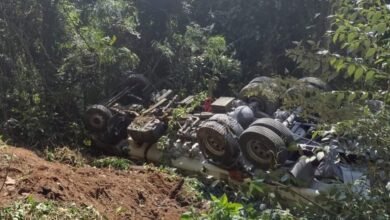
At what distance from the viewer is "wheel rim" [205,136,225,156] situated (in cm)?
534

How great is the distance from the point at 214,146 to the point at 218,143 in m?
0.08

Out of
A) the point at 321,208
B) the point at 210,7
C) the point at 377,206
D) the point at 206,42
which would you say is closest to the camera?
the point at 377,206

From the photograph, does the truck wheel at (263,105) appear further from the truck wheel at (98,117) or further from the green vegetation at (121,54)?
the truck wheel at (98,117)

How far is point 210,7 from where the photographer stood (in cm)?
969

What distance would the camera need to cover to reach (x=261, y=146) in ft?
16.7

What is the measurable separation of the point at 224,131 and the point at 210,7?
16.2ft

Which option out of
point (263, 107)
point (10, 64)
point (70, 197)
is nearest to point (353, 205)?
point (70, 197)

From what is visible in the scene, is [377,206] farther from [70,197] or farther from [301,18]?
[301,18]

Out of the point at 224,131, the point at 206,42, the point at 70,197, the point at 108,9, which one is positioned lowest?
the point at 70,197

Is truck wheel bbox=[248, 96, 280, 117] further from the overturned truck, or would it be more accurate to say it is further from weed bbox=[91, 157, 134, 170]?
weed bbox=[91, 157, 134, 170]

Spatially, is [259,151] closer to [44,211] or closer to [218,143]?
[218,143]

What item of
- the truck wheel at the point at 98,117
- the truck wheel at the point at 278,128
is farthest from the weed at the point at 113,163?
the truck wheel at the point at 278,128

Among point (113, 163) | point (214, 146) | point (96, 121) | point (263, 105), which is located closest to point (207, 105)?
point (263, 105)

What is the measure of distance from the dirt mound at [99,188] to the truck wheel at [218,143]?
1.61ft
